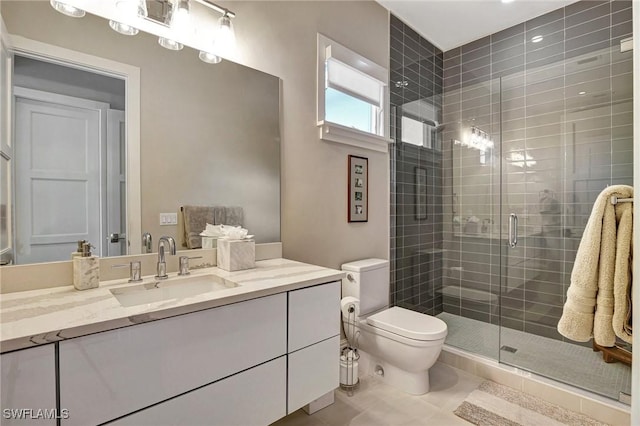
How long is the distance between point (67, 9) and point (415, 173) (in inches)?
98.4

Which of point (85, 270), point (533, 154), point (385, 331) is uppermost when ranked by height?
point (533, 154)

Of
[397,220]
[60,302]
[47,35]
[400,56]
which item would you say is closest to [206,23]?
[47,35]

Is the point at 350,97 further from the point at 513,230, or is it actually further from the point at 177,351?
the point at 177,351

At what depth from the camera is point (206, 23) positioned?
1609 millimetres

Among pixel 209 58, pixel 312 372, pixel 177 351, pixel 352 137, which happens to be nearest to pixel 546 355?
pixel 312 372

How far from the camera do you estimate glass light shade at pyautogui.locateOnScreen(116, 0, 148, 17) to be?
4.36 ft

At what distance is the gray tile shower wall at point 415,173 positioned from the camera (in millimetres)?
2689

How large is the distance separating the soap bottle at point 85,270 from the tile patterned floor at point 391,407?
115 cm

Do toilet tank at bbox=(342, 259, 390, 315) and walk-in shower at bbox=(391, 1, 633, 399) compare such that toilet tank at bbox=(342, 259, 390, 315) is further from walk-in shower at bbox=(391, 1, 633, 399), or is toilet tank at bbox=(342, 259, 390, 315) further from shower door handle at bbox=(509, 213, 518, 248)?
shower door handle at bbox=(509, 213, 518, 248)

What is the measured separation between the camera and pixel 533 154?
8.65ft

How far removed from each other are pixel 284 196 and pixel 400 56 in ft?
5.71

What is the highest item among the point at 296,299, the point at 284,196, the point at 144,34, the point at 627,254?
the point at 144,34

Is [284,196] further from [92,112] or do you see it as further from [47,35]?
[47,35]

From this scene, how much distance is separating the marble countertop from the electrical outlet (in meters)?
0.26
